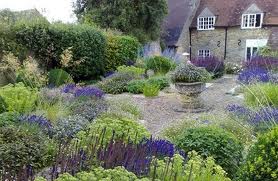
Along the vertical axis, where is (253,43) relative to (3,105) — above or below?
below

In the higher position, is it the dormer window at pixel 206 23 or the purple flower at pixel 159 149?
the dormer window at pixel 206 23

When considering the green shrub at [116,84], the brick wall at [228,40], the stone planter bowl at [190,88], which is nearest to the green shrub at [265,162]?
the stone planter bowl at [190,88]

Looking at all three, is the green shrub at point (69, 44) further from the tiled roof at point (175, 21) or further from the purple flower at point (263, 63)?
the tiled roof at point (175, 21)

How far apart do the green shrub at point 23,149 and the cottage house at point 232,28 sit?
2177 centimetres

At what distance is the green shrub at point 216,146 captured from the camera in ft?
15.1

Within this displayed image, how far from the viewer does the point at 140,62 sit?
17.4 metres

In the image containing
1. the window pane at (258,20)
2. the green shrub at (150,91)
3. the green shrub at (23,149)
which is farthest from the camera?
the window pane at (258,20)

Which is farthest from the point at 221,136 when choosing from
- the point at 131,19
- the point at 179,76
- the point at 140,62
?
the point at 131,19

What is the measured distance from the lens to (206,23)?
28.3m

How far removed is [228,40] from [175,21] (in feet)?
15.6

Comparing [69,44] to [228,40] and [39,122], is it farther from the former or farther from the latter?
[228,40]

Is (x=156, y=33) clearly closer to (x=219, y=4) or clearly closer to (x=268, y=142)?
(x=219, y=4)

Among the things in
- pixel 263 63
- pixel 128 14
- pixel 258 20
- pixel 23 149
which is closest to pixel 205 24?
pixel 258 20

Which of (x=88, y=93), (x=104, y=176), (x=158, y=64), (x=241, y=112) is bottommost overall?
(x=158, y=64)
